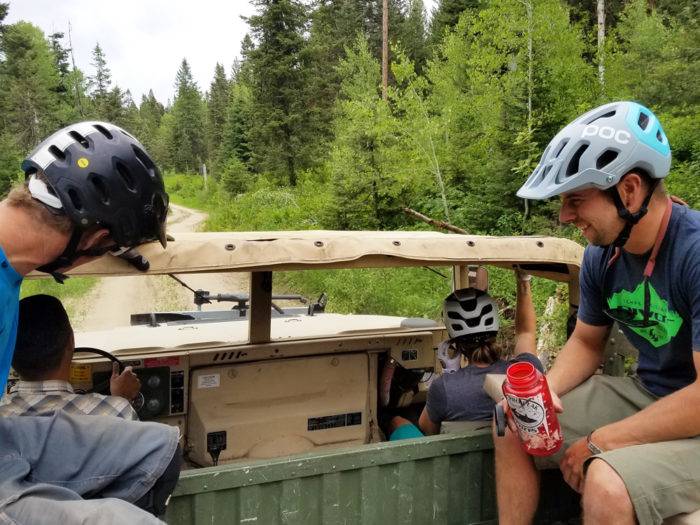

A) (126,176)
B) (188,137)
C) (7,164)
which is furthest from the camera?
(188,137)

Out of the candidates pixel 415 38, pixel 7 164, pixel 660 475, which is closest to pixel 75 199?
pixel 660 475

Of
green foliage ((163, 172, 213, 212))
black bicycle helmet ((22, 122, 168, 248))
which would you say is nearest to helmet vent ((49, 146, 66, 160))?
black bicycle helmet ((22, 122, 168, 248))

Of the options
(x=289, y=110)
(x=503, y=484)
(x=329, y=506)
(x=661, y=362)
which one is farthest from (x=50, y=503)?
(x=289, y=110)

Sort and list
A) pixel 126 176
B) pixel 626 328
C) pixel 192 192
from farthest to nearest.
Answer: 1. pixel 192 192
2. pixel 626 328
3. pixel 126 176

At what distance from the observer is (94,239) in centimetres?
229

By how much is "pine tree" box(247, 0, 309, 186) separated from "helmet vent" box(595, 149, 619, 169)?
93.1 ft

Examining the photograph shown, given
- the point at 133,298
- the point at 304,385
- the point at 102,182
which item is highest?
the point at 102,182

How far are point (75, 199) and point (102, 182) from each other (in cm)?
14

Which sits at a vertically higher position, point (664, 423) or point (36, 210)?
point (36, 210)

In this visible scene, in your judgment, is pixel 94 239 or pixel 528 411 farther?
pixel 528 411

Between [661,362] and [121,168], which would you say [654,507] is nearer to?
[661,362]

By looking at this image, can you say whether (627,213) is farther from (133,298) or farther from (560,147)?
(133,298)

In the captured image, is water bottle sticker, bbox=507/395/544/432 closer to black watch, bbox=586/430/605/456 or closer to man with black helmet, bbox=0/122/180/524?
black watch, bbox=586/430/605/456

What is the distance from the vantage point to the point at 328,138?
31.7 meters
